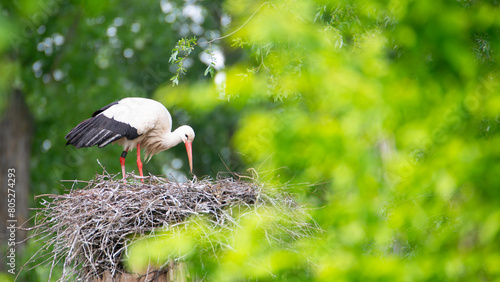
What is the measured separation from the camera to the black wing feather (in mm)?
6695

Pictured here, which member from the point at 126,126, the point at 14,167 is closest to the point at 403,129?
the point at 126,126

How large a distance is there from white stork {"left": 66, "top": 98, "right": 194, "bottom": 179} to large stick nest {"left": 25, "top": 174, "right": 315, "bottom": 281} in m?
2.12

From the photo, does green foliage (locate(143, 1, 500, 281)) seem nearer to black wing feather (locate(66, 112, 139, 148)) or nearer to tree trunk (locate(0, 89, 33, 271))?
black wing feather (locate(66, 112, 139, 148))

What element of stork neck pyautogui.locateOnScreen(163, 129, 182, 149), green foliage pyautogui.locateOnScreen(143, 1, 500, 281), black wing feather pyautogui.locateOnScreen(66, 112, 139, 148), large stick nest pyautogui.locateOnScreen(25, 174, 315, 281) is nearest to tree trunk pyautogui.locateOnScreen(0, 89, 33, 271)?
black wing feather pyautogui.locateOnScreen(66, 112, 139, 148)

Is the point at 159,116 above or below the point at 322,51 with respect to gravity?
below

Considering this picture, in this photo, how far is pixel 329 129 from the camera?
1.77m

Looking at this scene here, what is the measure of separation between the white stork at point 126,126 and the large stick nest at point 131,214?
2115mm

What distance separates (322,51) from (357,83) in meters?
0.16

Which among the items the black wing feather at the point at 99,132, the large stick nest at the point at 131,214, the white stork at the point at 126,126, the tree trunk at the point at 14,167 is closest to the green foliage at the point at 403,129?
the large stick nest at the point at 131,214

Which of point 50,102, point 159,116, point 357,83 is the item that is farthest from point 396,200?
point 50,102

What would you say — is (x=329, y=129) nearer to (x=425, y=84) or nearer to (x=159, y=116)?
(x=425, y=84)

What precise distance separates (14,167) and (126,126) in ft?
16.0

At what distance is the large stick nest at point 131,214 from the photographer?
377 centimetres

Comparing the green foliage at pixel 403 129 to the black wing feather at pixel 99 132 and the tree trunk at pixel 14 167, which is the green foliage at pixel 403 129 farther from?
the tree trunk at pixel 14 167
